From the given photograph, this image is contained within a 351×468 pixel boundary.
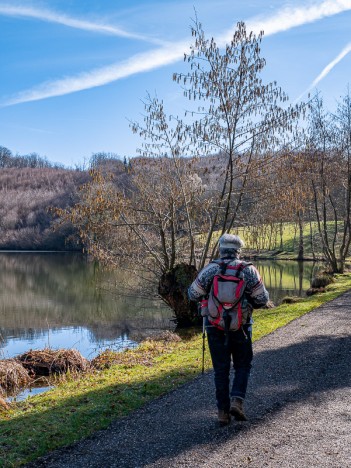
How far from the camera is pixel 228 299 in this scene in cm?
592

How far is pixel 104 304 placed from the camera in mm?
26609

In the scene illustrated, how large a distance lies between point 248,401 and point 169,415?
1.11 m

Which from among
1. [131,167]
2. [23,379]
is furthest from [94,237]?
[23,379]

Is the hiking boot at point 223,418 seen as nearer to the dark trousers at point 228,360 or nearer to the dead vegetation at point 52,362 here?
the dark trousers at point 228,360

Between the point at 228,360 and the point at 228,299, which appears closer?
the point at 228,299

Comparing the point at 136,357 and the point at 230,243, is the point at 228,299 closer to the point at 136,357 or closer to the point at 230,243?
the point at 230,243

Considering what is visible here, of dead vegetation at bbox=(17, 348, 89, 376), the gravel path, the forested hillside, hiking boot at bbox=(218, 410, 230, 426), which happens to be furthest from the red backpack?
the forested hillside

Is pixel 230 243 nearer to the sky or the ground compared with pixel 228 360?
nearer to the sky

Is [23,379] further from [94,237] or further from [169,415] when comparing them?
[94,237]

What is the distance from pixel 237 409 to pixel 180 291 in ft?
39.9

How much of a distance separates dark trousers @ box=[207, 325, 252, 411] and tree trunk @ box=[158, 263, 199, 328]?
466 inches

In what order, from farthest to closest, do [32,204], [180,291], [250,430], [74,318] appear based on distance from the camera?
[32,204] → [74,318] → [180,291] → [250,430]

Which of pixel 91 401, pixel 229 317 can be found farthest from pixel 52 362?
pixel 229 317

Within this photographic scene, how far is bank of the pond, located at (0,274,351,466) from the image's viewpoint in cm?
608
